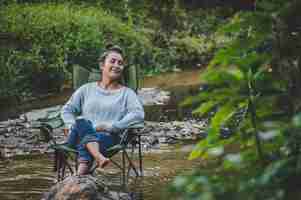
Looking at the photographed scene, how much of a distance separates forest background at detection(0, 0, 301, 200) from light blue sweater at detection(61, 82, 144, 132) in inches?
Result: 31.4

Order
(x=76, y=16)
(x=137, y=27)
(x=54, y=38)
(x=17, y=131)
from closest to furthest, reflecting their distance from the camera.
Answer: (x=17, y=131), (x=54, y=38), (x=76, y=16), (x=137, y=27)

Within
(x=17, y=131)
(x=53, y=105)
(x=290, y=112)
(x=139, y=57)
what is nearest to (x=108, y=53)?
(x=17, y=131)

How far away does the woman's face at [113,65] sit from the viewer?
587cm

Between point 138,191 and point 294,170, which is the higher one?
point 294,170

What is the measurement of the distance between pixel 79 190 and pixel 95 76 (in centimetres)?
254

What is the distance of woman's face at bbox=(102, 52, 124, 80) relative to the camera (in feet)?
19.2

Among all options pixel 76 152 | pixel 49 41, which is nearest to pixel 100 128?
pixel 76 152

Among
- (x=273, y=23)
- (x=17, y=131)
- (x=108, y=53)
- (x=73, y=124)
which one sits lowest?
(x=17, y=131)

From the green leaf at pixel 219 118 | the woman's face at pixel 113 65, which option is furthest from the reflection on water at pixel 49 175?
the green leaf at pixel 219 118

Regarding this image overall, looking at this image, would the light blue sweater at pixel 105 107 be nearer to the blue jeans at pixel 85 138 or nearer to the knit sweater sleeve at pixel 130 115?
the knit sweater sleeve at pixel 130 115

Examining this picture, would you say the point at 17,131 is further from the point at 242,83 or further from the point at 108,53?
the point at 242,83

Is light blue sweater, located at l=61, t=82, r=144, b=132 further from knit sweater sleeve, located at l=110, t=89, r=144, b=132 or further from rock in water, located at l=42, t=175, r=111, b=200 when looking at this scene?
rock in water, located at l=42, t=175, r=111, b=200

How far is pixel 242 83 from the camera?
173 centimetres

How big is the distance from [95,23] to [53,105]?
348 cm
